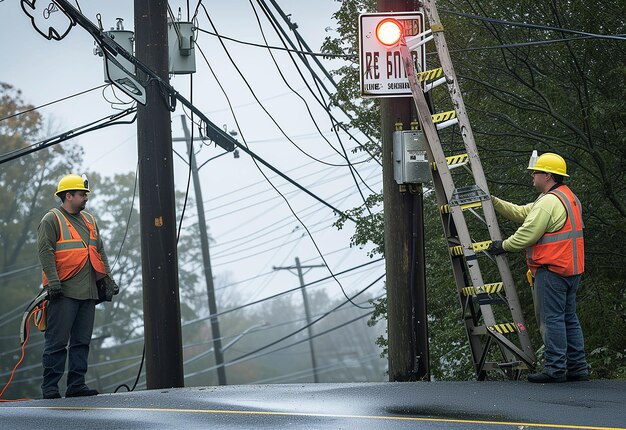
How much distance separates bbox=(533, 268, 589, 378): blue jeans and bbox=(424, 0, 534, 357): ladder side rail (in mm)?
329

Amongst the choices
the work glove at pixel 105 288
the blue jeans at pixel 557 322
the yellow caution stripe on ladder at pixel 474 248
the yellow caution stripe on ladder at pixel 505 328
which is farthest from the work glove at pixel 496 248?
the work glove at pixel 105 288

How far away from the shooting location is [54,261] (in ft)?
35.1

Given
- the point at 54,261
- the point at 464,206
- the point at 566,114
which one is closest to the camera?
the point at 464,206

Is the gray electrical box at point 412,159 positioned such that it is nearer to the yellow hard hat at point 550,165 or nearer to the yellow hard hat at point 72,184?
the yellow hard hat at point 550,165

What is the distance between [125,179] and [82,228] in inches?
2104

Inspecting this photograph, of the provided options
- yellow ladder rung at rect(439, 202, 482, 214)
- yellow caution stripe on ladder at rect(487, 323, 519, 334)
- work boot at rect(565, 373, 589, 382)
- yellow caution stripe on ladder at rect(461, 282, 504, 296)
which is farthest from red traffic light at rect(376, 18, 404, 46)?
work boot at rect(565, 373, 589, 382)

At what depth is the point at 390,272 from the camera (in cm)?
1080

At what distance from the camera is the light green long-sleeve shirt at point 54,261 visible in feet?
34.9

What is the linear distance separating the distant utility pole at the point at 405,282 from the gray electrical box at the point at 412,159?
0.14 metres

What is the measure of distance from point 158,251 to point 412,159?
338 cm

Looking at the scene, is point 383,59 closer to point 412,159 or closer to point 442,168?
point 412,159

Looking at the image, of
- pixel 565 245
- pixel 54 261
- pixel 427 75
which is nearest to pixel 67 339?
pixel 54 261

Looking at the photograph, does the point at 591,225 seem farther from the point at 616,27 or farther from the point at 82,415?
the point at 82,415

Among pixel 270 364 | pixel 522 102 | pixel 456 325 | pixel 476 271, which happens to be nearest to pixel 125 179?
pixel 270 364
